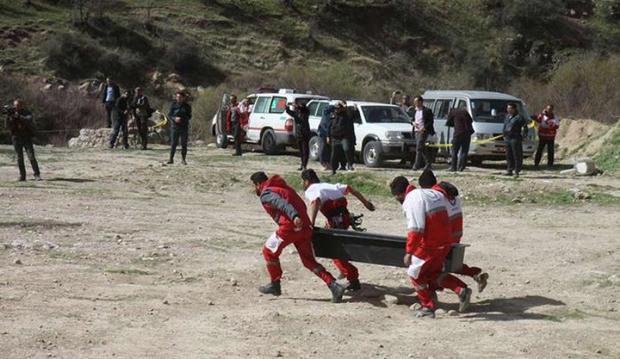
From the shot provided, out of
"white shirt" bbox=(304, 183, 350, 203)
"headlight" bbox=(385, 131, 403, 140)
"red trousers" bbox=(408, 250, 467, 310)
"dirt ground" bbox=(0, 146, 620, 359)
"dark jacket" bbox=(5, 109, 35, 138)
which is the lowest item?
"dirt ground" bbox=(0, 146, 620, 359)

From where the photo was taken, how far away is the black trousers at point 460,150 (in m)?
21.8

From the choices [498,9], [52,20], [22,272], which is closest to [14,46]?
[52,20]

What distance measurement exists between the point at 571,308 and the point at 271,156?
17972 millimetres

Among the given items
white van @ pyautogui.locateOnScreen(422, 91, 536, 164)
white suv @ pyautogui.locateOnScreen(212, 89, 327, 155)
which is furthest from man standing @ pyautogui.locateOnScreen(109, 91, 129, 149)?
white van @ pyautogui.locateOnScreen(422, 91, 536, 164)

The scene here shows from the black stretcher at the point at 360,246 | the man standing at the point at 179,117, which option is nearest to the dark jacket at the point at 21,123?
the man standing at the point at 179,117

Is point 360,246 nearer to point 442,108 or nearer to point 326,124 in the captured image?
point 326,124

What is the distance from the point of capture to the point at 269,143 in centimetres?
2770

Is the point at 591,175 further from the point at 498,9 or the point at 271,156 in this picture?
the point at 498,9

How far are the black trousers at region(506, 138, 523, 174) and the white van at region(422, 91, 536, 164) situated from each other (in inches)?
93.4

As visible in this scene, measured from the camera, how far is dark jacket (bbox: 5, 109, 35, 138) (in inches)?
733

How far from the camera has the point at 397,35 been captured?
62.1m

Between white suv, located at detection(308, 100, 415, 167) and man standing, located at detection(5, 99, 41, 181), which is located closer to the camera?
man standing, located at detection(5, 99, 41, 181)

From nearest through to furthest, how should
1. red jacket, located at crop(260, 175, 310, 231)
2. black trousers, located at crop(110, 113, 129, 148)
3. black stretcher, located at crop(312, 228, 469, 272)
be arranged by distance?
1. red jacket, located at crop(260, 175, 310, 231)
2. black stretcher, located at crop(312, 228, 469, 272)
3. black trousers, located at crop(110, 113, 129, 148)

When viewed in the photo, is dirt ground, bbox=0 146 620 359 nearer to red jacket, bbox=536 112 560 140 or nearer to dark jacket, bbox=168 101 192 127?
dark jacket, bbox=168 101 192 127
